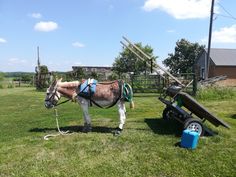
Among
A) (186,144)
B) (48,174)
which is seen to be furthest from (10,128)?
(186,144)

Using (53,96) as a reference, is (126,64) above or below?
above

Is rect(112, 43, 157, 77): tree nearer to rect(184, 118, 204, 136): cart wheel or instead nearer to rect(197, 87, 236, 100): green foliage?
rect(197, 87, 236, 100): green foliage

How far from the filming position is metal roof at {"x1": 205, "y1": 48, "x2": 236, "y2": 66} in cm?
4734

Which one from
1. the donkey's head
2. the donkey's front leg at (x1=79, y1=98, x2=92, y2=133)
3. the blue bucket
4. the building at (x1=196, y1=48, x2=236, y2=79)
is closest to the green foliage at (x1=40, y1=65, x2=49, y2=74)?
the building at (x1=196, y1=48, x2=236, y2=79)

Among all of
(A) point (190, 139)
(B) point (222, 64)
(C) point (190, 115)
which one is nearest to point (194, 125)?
(C) point (190, 115)

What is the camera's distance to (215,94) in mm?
20062

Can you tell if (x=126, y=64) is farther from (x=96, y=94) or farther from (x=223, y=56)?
(x=96, y=94)

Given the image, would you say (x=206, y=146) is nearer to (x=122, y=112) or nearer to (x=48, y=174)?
(x=122, y=112)

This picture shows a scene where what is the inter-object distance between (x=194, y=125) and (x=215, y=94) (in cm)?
1211

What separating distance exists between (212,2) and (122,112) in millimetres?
23936

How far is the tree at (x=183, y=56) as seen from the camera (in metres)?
65.8

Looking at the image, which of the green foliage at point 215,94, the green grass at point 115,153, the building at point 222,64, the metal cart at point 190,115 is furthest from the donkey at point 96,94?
the building at point 222,64

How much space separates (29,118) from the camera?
12992 mm

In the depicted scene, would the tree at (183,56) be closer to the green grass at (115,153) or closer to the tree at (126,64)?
the tree at (126,64)
